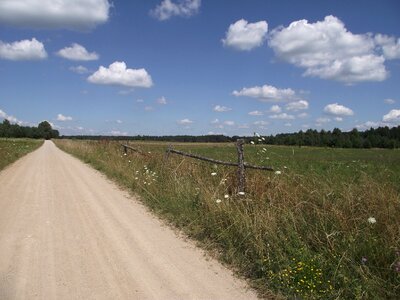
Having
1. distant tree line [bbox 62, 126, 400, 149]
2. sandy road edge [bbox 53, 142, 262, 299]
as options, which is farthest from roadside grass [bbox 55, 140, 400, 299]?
distant tree line [bbox 62, 126, 400, 149]

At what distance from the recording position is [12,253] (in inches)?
232

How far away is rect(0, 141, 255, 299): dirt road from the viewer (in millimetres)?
4699

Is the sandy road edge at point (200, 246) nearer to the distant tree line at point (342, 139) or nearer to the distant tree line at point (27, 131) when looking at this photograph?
the distant tree line at point (342, 139)

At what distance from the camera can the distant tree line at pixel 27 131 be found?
152 metres

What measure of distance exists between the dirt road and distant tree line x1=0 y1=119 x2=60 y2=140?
149254 mm

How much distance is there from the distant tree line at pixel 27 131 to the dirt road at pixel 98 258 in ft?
490

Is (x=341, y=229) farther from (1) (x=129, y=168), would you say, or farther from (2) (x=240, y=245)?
(1) (x=129, y=168)

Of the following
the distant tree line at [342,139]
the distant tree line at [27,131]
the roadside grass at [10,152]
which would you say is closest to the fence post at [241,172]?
the roadside grass at [10,152]

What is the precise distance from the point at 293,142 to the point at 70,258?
117623 mm

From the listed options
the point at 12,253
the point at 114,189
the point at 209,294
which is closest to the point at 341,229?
the point at 209,294

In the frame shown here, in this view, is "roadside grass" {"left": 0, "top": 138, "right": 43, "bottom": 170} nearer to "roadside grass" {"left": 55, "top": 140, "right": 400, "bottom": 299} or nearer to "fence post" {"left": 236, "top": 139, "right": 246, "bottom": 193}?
"fence post" {"left": 236, "top": 139, "right": 246, "bottom": 193}

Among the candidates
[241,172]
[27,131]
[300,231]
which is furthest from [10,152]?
[27,131]

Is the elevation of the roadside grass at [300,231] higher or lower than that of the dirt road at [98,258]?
higher

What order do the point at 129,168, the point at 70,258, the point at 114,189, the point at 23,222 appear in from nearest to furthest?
the point at 70,258, the point at 23,222, the point at 114,189, the point at 129,168
